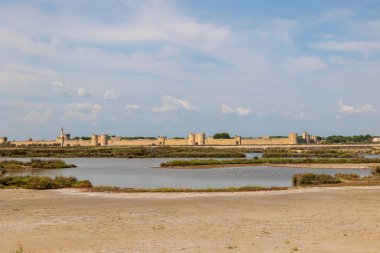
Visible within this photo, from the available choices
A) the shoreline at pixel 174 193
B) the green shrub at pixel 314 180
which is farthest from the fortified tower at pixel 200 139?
the shoreline at pixel 174 193

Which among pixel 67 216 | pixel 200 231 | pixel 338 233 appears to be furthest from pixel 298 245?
pixel 67 216

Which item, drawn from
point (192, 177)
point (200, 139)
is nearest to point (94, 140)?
point (200, 139)

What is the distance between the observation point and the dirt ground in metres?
9.84

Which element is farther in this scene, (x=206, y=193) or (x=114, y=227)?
(x=206, y=193)

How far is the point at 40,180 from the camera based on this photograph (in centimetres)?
2452

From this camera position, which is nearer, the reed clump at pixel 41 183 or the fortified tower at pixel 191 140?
the reed clump at pixel 41 183

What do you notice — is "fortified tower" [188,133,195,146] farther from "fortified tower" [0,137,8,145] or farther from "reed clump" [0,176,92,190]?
"reed clump" [0,176,92,190]

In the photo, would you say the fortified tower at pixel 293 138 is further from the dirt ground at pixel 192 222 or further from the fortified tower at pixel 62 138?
the dirt ground at pixel 192 222

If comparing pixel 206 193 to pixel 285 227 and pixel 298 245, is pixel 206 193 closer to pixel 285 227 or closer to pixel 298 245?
pixel 285 227

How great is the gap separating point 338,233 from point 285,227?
1369mm

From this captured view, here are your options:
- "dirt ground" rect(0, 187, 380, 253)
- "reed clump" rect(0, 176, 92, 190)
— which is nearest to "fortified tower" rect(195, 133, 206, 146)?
"reed clump" rect(0, 176, 92, 190)

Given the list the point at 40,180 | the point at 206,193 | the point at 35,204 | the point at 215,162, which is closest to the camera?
the point at 35,204

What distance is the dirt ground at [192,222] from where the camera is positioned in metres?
9.84

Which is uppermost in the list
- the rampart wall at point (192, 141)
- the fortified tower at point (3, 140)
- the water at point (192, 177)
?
the fortified tower at point (3, 140)
